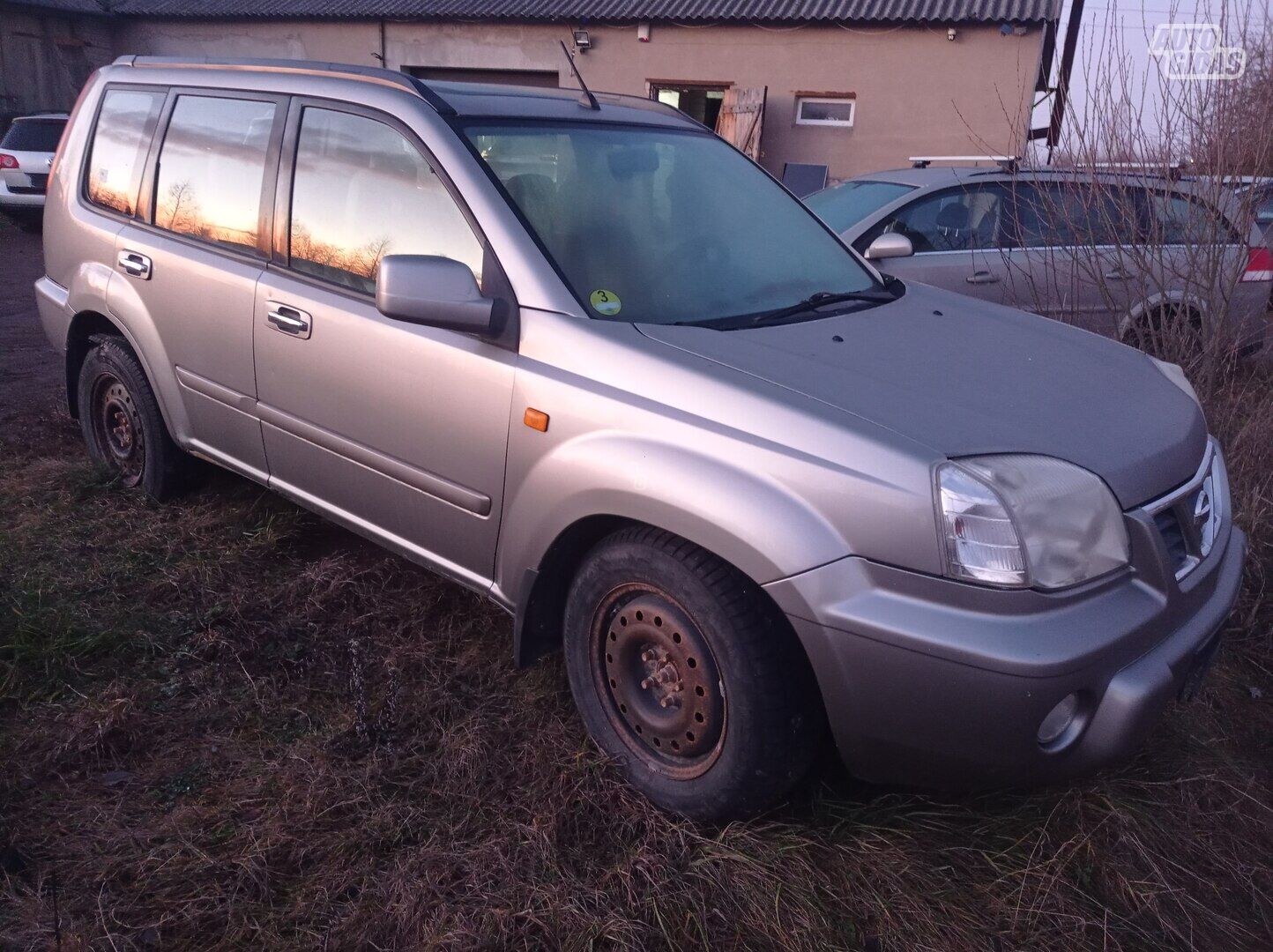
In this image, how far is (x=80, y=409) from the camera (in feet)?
14.9

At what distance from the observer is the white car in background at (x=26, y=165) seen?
12.1m

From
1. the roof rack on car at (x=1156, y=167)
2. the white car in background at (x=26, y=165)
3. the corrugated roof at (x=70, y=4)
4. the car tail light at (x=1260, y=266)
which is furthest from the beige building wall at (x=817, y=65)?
the roof rack on car at (x=1156, y=167)

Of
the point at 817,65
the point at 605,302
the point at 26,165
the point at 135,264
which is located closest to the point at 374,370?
the point at 605,302

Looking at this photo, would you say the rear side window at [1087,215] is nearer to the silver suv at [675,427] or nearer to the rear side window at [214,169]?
the silver suv at [675,427]

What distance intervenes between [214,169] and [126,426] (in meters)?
1.31

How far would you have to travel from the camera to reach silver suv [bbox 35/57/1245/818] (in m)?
2.15

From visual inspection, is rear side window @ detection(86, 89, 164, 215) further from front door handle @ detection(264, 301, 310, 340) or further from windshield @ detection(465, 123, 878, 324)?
windshield @ detection(465, 123, 878, 324)

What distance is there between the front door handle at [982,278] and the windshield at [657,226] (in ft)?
9.37

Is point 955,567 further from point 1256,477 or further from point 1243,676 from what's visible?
point 1256,477

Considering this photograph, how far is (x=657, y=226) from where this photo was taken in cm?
310

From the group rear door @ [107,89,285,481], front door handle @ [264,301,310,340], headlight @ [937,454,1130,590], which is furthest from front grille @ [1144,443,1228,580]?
rear door @ [107,89,285,481]

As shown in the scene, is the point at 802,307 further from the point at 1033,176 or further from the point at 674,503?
the point at 1033,176

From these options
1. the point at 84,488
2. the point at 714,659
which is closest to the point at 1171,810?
the point at 714,659

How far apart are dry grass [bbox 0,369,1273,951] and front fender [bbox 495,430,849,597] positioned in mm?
666
